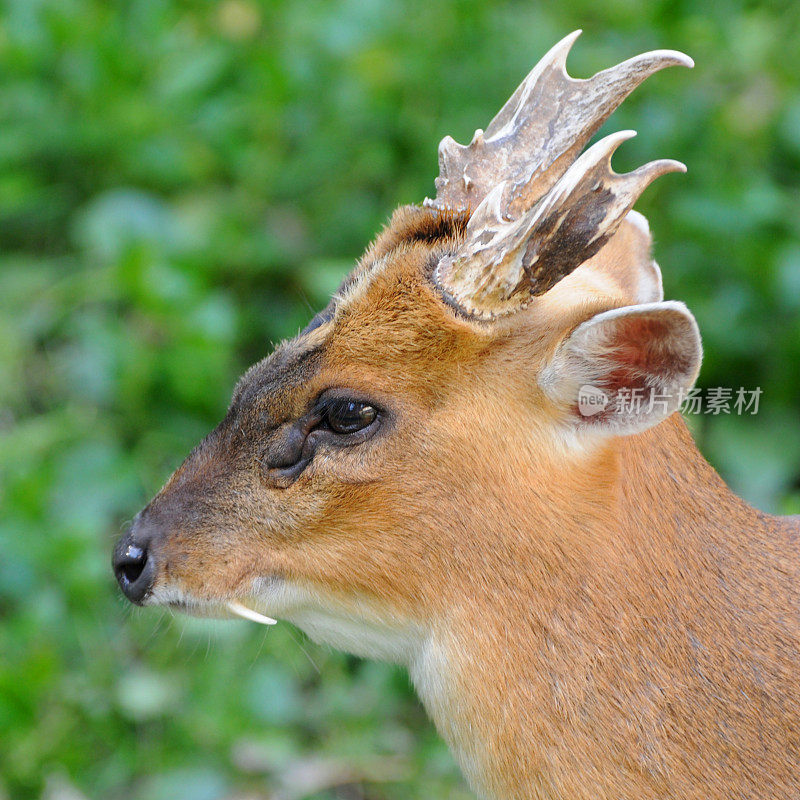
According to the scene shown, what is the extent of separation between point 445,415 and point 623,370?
1.21 ft

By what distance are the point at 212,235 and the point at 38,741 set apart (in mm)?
2470

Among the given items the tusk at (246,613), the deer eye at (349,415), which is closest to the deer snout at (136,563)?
the tusk at (246,613)

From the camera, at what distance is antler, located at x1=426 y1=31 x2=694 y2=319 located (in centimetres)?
224

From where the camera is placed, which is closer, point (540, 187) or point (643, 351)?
point (643, 351)

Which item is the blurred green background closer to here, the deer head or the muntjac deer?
the muntjac deer

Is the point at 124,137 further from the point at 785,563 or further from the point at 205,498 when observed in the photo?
the point at 785,563

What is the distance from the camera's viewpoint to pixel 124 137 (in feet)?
19.0

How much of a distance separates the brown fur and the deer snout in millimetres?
307

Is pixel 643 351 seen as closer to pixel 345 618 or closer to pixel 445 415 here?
pixel 445 415

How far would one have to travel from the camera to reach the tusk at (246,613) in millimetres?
2504

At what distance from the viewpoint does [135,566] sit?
8.64ft

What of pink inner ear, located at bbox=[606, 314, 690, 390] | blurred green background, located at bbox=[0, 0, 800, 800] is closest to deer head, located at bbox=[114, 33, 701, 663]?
pink inner ear, located at bbox=[606, 314, 690, 390]

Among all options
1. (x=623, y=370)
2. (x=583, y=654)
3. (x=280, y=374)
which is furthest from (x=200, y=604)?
(x=623, y=370)

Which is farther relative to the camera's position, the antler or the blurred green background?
the blurred green background
